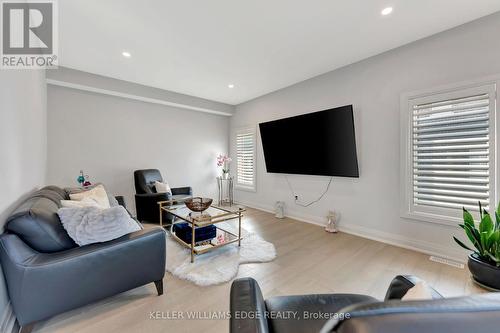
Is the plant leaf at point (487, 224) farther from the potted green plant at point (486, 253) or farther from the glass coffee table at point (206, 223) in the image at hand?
the glass coffee table at point (206, 223)

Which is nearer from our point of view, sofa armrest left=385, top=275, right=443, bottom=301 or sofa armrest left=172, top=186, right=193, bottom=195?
sofa armrest left=385, top=275, right=443, bottom=301

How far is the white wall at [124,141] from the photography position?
3.54 m

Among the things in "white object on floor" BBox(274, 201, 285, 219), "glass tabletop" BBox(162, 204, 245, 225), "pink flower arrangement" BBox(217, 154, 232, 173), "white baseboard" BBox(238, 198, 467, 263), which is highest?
"pink flower arrangement" BBox(217, 154, 232, 173)

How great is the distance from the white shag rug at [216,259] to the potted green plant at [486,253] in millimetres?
1969

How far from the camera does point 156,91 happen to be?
4.22 metres

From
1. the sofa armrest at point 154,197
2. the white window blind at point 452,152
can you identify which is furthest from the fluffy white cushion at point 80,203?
the white window blind at point 452,152

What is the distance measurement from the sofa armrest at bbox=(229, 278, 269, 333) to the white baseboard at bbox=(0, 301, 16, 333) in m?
1.48

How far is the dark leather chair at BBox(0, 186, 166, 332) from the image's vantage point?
1259 mm

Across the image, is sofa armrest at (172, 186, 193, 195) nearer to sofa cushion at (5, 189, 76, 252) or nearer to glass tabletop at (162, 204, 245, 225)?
glass tabletop at (162, 204, 245, 225)

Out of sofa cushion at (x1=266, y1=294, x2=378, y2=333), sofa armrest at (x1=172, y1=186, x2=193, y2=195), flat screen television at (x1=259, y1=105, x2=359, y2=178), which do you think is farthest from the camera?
sofa armrest at (x1=172, y1=186, x2=193, y2=195)

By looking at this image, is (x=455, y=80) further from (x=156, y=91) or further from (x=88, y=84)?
(x=88, y=84)

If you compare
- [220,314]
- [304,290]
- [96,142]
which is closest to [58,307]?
[220,314]

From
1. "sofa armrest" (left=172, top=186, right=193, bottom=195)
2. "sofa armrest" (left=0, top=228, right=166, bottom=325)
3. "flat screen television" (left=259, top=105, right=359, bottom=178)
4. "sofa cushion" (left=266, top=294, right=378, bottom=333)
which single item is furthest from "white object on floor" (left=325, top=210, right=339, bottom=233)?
"sofa armrest" (left=172, top=186, right=193, bottom=195)

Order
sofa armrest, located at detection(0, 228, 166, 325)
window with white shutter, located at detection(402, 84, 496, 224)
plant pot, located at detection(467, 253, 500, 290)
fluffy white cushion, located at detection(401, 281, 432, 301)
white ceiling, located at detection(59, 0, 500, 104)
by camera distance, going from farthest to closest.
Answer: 1. window with white shutter, located at detection(402, 84, 496, 224)
2. white ceiling, located at detection(59, 0, 500, 104)
3. plant pot, located at detection(467, 253, 500, 290)
4. sofa armrest, located at detection(0, 228, 166, 325)
5. fluffy white cushion, located at detection(401, 281, 432, 301)
